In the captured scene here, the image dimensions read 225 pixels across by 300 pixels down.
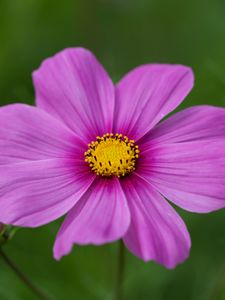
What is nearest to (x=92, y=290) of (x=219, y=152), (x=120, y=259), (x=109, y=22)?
(x=120, y=259)

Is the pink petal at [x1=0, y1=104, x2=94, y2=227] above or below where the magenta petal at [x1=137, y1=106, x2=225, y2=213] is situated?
above

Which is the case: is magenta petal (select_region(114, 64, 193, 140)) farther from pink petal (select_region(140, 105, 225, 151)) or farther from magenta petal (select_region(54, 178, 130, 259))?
magenta petal (select_region(54, 178, 130, 259))

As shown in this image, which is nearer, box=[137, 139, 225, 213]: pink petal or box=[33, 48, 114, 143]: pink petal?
box=[137, 139, 225, 213]: pink petal

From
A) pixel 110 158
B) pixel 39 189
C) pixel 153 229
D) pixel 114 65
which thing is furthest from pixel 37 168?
pixel 114 65

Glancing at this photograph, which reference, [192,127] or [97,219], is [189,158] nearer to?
[192,127]

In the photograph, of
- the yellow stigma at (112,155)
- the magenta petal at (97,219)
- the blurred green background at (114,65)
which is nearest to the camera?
the magenta petal at (97,219)

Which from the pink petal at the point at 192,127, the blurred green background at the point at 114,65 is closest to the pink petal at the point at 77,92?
the pink petal at the point at 192,127

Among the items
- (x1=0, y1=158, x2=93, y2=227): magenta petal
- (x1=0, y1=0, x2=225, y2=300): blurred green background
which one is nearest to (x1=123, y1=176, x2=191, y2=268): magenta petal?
(x1=0, y1=158, x2=93, y2=227): magenta petal

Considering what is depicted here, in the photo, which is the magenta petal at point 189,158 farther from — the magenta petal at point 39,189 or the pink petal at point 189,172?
the magenta petal at point 39,189
